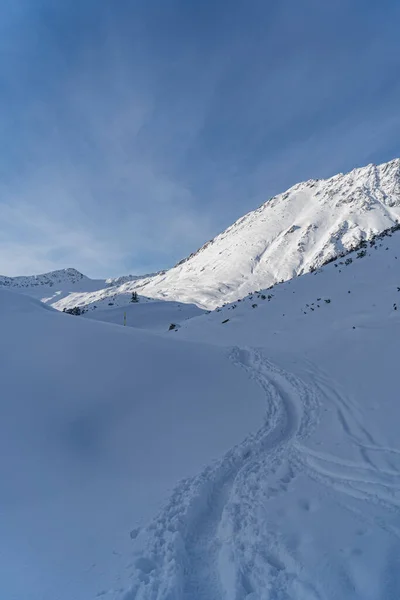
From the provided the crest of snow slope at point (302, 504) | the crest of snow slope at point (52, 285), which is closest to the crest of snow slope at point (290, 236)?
the crest of snow slope at point (52, 285)

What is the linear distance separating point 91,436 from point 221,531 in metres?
2.99

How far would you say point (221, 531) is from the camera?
3.93 meters

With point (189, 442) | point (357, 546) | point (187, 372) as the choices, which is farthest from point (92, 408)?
point (357, 546)

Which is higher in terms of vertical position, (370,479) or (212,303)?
(212,303)

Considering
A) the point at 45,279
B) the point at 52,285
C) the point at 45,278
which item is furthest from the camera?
the point at 45,278

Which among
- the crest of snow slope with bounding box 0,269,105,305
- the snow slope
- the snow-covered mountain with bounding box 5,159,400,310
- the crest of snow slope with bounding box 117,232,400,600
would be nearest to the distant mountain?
the crest of snow slope with bounding box 0,269,105,305

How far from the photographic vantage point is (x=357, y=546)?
3.34 metres

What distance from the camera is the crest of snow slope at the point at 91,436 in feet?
11.5

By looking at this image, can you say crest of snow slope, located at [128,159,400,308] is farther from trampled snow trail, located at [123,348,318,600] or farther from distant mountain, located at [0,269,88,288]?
distant mountain, located at [0,269,88,288]

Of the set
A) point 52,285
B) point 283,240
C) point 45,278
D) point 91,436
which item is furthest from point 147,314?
point 45,278

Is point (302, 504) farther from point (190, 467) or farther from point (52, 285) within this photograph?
point (52, 285)

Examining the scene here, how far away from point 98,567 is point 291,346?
10.4 m

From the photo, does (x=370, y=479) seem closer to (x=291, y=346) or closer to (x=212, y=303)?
(x=291, y=346)

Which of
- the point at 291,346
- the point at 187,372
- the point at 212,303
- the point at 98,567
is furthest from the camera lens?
the point at 212,303
